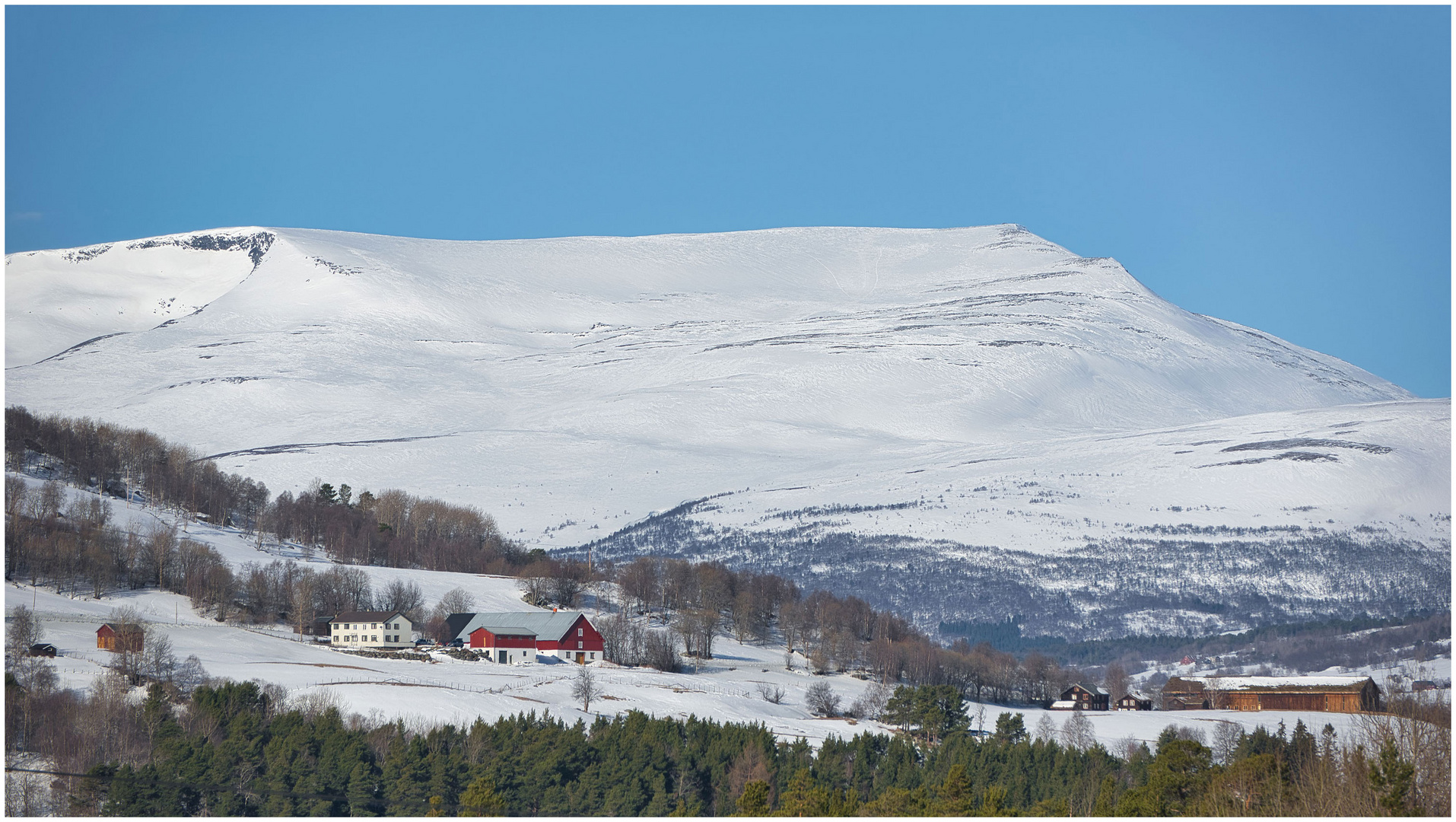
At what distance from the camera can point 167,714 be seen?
152 feet

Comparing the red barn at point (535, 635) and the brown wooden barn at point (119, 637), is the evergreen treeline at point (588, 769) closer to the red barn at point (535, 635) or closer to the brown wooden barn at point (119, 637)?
the brown wooden barn at point (119, 637)

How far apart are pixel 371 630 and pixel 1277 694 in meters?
48.6

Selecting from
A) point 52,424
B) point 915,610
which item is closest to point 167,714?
point 52,424

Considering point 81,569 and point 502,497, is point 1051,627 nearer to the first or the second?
point 502,497

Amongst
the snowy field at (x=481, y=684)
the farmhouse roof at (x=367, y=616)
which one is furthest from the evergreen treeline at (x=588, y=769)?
the farmhouse roof at (x=367, y=616)

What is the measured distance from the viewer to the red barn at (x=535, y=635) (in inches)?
2943

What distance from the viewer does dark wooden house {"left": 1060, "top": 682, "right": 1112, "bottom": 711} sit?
81.1 metres

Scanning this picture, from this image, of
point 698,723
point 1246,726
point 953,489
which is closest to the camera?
point 698,723

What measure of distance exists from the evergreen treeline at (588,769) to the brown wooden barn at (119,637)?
5958mm

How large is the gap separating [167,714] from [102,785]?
9051mm

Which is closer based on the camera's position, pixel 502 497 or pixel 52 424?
pixel 52 424

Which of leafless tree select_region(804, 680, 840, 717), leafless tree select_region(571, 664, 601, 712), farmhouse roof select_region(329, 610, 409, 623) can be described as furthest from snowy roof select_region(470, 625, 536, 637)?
leafless tree select_region(804, 680, 840, 717)

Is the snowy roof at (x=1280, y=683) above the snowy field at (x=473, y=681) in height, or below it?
above

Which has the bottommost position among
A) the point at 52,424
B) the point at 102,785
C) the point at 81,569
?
the point at 102,785
